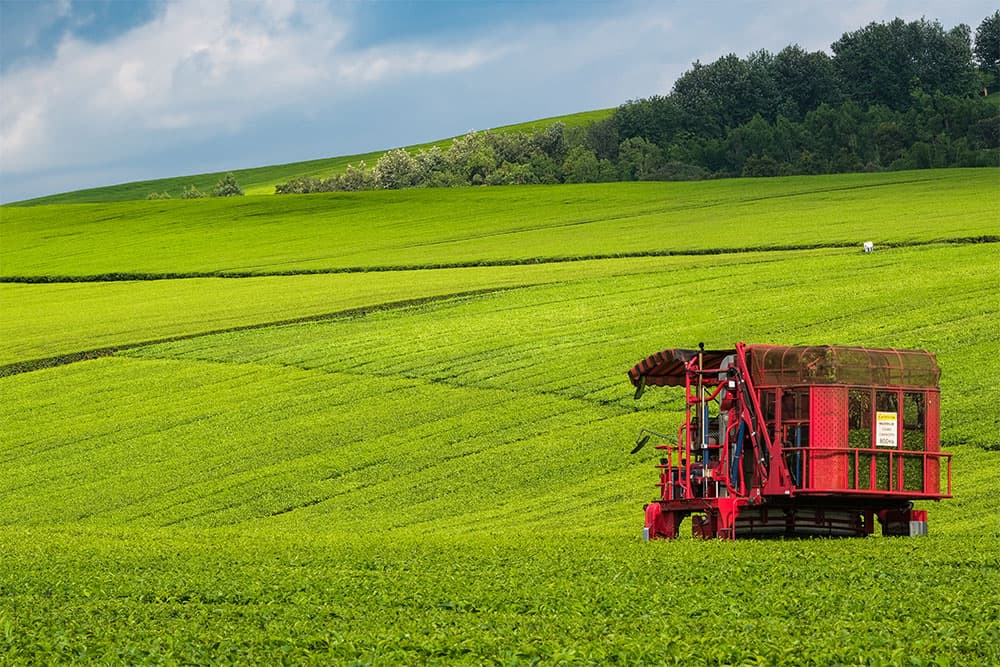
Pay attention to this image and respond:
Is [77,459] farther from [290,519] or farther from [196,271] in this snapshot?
[196,271]

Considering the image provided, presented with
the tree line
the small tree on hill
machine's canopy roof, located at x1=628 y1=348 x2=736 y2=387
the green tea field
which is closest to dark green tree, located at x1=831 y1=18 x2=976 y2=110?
the tree line

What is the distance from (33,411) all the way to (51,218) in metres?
75.7

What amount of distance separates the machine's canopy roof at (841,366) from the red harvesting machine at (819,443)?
0.01 metres

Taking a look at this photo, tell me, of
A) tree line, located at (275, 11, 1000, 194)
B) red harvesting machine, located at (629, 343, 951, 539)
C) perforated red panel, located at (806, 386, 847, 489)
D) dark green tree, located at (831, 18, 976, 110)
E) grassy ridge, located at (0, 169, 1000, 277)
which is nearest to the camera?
perforated red panel, located at (806, 386, 847, 489)

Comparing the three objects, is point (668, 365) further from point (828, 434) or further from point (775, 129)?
point (775, 129)

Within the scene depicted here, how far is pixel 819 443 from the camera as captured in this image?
64.9ft

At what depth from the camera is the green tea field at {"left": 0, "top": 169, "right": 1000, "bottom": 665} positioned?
13.4m

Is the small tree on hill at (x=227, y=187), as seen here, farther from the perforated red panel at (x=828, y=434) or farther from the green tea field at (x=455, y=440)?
the perforated red panel at (x=828, y=434)

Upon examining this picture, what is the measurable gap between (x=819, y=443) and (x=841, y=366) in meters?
1.16

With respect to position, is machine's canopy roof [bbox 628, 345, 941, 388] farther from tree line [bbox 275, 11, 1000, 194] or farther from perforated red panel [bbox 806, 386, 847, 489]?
tree line [bbox 275, 11, 1000, 194]

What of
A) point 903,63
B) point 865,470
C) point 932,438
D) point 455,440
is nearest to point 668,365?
point 865,470

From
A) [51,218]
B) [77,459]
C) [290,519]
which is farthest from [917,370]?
[51,218]

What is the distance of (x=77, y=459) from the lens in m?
35.6

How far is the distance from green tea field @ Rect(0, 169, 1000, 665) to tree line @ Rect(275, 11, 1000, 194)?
1314 inches
